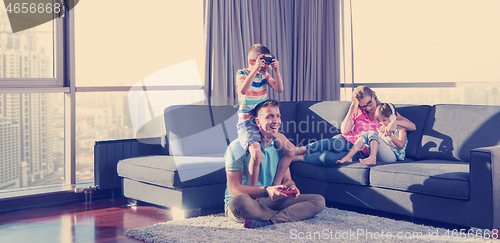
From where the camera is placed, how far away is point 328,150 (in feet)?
11.2

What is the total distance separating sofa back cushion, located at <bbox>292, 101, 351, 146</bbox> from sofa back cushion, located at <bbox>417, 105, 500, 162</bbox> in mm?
697

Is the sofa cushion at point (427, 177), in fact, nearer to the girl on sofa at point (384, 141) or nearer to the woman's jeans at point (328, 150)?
the girl on sofa at point (384, 141)

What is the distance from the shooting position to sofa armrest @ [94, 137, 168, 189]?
3664 mm

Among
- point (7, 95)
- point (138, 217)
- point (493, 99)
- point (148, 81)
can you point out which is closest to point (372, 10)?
point (493, 99)

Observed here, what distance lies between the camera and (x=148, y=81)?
4.38 meters

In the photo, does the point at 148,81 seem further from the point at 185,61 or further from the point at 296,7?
the point at 296,7

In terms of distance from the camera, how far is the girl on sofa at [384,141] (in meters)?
3.23

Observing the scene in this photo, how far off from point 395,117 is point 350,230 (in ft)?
3.55

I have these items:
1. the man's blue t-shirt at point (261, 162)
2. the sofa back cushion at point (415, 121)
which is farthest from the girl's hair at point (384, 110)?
the man's blue t-shirt at point (261, 162)

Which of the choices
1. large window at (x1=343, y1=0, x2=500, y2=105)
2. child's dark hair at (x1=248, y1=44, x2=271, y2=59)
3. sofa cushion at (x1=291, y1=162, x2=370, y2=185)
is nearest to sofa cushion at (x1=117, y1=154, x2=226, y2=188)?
sofa cushion at (x1=291, y1=162, x2=370, y2=185)

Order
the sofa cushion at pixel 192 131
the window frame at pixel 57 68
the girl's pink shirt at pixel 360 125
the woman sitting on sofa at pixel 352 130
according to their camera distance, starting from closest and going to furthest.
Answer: the woman sitting on sofa at pixel 352 130, the girl's pink shirt at pixel 360 125, the sofa cushion at pixel 192 131, the window frame at pixel 57 68

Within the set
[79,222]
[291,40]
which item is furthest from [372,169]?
[291,40]

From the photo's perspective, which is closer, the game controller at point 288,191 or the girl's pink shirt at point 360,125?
the game controller at point 288,191

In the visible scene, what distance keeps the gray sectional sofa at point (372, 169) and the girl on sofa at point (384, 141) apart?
0.09m
